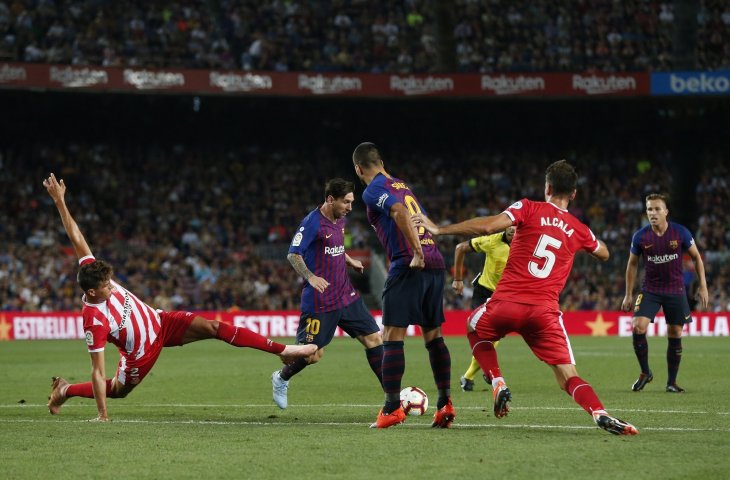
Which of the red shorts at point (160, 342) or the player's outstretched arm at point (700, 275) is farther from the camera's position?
the player's outstretched arm at point (700, 275)

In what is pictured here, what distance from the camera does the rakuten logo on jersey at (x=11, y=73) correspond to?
113 ft

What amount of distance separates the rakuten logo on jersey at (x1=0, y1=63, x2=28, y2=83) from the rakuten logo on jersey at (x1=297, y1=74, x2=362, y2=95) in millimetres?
8540

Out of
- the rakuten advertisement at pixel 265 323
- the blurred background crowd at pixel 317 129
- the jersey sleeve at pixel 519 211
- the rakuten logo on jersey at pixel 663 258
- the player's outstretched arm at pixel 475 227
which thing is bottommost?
the rakuten advertisement at pixel 265 323

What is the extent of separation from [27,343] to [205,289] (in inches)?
251

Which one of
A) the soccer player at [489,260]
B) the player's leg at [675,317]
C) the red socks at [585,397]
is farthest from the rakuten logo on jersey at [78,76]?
the red socks at [585,397]

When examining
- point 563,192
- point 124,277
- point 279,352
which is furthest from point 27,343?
point 563,192

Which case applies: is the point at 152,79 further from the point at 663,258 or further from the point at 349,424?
the point at 349,424

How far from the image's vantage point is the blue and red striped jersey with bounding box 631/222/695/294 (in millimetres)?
14711

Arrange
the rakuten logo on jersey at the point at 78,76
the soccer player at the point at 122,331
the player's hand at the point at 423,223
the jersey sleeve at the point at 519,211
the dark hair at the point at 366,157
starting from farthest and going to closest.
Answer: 1. the rakuten logo on jersey at the point at 78,76
2. the soccer player at the point at 122,331
3. the dark hair at the point at 366,157
4. the jersey sleeve at the point at 519,211
5. the player's hand at the point at 423,223

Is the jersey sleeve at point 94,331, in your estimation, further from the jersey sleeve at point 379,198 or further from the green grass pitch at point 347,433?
the jersey sleeve at point 379,198

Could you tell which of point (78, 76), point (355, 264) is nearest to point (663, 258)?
point (355, 264)

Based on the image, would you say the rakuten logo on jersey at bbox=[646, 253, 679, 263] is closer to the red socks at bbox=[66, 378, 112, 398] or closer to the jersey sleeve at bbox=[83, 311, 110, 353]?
the red socks at bbox=[66, 378, 112, 398]

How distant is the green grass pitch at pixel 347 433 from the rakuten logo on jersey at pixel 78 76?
18351 millimetres

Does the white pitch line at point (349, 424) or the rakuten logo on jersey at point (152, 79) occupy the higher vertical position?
the rakuten logo on jersey at point (152, 79)
